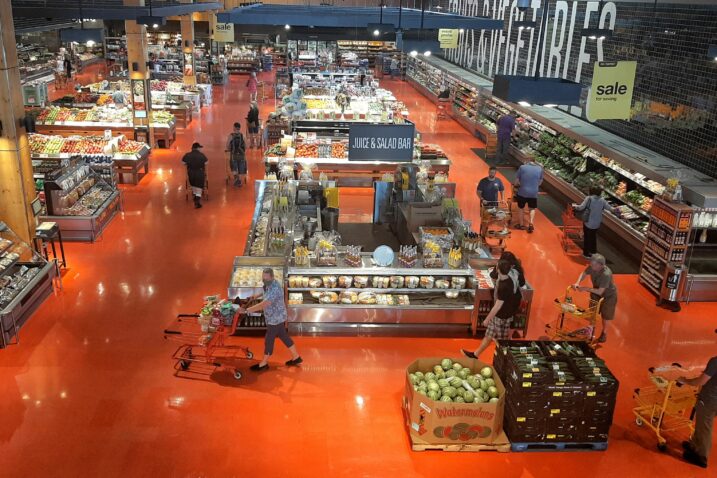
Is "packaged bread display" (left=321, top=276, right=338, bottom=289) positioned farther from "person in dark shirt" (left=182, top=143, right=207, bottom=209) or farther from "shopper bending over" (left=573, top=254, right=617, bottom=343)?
"person in dark shirt" (left=182, top=143, right=207, bottom=209)

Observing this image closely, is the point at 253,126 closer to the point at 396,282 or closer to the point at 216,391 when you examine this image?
the point at 396,282

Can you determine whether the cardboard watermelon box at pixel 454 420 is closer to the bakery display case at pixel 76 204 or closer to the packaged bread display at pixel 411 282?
the packaged bread display at pixel 411 282

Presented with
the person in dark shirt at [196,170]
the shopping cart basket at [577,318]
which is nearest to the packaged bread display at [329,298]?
the shopping cart basket at [577,318]

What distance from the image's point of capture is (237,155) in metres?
15.2

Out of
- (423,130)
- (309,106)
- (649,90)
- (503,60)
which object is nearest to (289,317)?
(649,90)

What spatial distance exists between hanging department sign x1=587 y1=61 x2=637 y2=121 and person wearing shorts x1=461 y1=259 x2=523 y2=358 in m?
3.09

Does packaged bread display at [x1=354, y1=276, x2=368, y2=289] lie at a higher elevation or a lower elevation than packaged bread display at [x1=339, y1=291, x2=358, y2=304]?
higher

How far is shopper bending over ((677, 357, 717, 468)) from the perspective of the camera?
6168 mm

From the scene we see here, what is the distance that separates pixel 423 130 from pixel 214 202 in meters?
10.8

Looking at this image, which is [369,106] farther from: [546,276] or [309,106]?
[546,276]

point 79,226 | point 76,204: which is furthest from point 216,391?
point 76,204

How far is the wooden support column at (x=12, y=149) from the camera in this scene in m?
9.34

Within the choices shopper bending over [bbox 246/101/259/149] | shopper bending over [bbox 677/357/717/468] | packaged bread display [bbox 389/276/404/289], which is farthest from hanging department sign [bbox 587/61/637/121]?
shopper bending over [bbox 246/101/259/149]

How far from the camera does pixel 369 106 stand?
19.9 m
